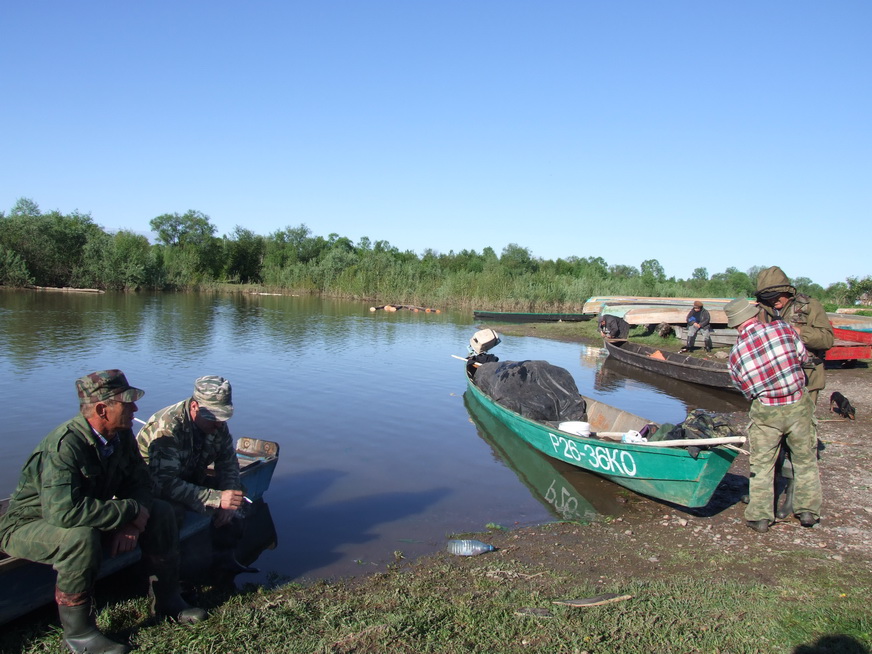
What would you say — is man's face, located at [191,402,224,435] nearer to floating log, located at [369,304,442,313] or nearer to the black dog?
the black dog

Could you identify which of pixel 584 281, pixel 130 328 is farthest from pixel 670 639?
pixel 584 281

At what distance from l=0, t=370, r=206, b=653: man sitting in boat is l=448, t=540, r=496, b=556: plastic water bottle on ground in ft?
10.3

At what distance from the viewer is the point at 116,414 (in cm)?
Answer: 381

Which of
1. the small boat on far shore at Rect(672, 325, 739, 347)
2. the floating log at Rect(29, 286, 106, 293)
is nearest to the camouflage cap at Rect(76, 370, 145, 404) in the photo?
the small boat on far shore at Rect(672, 325, 739, 347)

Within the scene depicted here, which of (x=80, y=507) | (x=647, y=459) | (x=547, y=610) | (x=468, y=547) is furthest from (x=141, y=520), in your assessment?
(x=647, y=459)

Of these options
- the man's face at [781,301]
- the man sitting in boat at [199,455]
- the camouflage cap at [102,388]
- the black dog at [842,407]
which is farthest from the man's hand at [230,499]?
the black dog at [842,407]

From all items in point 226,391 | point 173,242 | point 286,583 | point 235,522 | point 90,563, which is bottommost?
point 286,583

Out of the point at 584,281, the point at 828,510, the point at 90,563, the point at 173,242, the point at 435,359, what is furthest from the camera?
the point at 173,242

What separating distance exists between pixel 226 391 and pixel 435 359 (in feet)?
53.9

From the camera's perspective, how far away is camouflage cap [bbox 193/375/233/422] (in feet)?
16.3

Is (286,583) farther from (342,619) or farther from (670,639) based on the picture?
(670,639)

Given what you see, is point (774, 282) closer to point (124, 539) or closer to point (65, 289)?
point (124, 539)

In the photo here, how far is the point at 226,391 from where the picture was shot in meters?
5.00

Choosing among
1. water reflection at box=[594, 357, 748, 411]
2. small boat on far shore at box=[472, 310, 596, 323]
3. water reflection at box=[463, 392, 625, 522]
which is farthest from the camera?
small boat on far shore at box=[472, 310, 596, 323]
